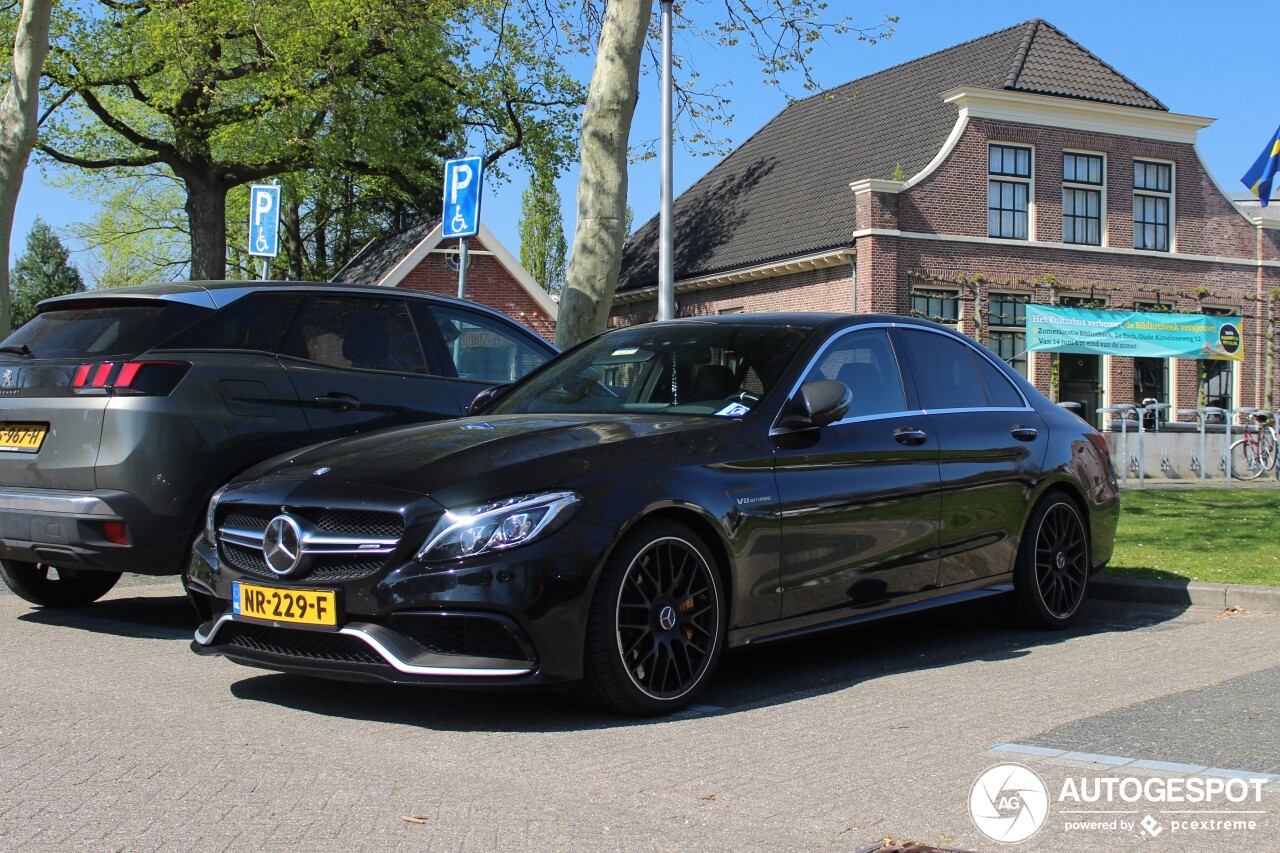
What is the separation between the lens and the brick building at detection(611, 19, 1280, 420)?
29.5 m

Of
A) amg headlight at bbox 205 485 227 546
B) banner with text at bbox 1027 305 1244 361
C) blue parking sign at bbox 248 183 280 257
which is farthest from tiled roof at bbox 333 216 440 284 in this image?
amg headlight at bbox 205 485 227 546

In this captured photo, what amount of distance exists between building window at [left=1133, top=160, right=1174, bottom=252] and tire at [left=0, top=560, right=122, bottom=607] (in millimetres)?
28100

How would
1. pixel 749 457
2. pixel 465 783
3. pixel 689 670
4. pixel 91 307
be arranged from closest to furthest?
pixel 465 783, pixel 689 670, pixel 749 457, pixel 91 307

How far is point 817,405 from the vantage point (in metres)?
5.77

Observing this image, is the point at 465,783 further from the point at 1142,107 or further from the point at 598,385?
the point at 1142,107

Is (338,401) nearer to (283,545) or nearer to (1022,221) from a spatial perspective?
(283,545)

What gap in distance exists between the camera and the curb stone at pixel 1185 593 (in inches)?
318

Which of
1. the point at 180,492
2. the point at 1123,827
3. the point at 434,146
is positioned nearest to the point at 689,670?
the point at 1123,827

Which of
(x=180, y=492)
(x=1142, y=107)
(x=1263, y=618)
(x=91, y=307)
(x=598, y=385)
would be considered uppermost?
(x=1142, y=107)

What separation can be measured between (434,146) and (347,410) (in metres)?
32.8

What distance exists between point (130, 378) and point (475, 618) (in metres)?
2.73

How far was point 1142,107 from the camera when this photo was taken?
102ft

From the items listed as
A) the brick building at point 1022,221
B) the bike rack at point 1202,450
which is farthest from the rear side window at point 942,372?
the brick building at point 1022,221

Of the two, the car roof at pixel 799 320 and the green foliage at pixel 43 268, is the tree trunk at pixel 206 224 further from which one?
the green foliage at pixel 43 268
